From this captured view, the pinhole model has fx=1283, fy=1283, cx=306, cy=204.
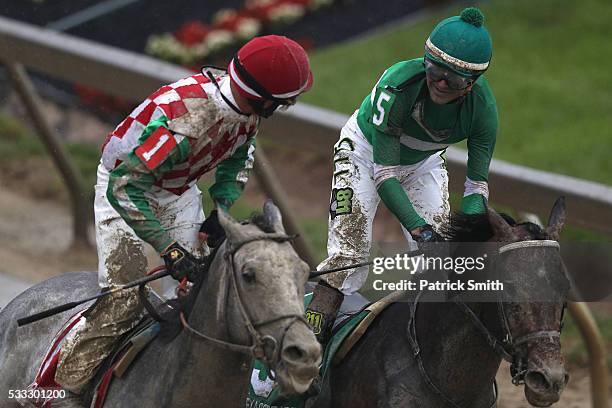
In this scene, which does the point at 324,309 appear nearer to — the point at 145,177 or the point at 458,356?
the point at 458,356

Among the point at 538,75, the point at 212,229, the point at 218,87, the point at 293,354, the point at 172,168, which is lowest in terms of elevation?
the point at 293,354

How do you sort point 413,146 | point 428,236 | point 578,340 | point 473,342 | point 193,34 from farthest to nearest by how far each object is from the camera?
point 193,34 < point 578,340 < point 413,146 < point 428,236 < point 473,342

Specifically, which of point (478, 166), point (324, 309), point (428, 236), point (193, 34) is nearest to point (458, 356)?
point (428, 236)

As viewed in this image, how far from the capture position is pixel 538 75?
1259 cm

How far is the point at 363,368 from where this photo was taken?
5242mm

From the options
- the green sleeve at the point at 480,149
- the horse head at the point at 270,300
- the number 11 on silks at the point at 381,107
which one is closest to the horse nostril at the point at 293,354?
the horse head at the point at 270,300

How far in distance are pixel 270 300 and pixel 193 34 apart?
8513mm

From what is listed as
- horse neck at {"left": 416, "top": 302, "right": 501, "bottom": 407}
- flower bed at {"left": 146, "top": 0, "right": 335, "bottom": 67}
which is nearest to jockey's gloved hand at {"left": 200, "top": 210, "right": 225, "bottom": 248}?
horse neck at {"left": 416, "top": 302, "right": 501, "bottom": 407}

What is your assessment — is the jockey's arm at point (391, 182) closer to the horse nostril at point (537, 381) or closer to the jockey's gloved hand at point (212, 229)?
the jockey's gloved hand at point (212, 229)

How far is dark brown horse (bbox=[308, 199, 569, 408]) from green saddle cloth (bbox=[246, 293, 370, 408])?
6cm

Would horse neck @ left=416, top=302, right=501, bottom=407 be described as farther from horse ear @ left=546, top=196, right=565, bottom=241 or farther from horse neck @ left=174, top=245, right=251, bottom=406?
horse neck @ left=174, top=245, right=251, bottom=406

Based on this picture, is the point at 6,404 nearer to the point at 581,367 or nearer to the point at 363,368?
the point at 363,368

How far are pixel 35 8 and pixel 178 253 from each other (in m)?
8.73

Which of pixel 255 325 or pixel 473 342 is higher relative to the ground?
pixel 473 342
